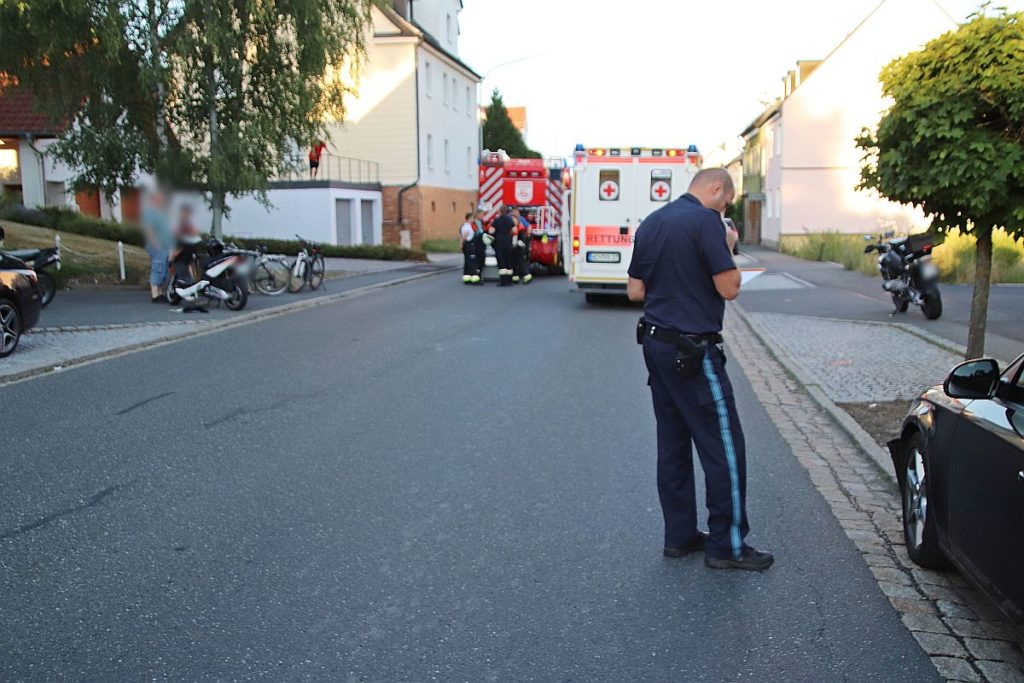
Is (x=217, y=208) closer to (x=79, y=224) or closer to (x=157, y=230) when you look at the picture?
(x=157, y=230)

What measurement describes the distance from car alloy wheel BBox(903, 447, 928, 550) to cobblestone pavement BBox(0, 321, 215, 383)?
27.6ft

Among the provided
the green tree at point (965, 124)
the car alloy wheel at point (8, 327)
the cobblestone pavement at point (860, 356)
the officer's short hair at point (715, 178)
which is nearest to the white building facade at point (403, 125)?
the cobblestone pavement at point (860, 356)

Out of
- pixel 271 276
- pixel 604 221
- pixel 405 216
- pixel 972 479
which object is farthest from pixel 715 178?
pixel 405 216

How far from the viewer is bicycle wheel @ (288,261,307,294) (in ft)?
64.0

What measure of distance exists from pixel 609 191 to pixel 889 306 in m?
5.22

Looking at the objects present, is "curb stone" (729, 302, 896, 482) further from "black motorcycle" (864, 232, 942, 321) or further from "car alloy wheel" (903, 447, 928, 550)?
"black motorcycle" (864, 232, 942, 321)

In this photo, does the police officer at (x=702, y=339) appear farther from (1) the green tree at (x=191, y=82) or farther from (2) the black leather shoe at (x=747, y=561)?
(1) the green tree at (x=191, y=82)

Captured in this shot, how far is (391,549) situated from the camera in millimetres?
4785

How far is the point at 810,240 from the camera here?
32.6m

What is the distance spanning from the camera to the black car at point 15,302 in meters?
10.8

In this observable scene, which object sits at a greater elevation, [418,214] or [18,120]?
[18,120]

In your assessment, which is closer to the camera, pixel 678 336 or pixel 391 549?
pixel 678 336

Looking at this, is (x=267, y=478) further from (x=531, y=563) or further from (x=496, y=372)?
(x=496, y=372)

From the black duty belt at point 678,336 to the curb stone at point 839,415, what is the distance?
228 centimetres
